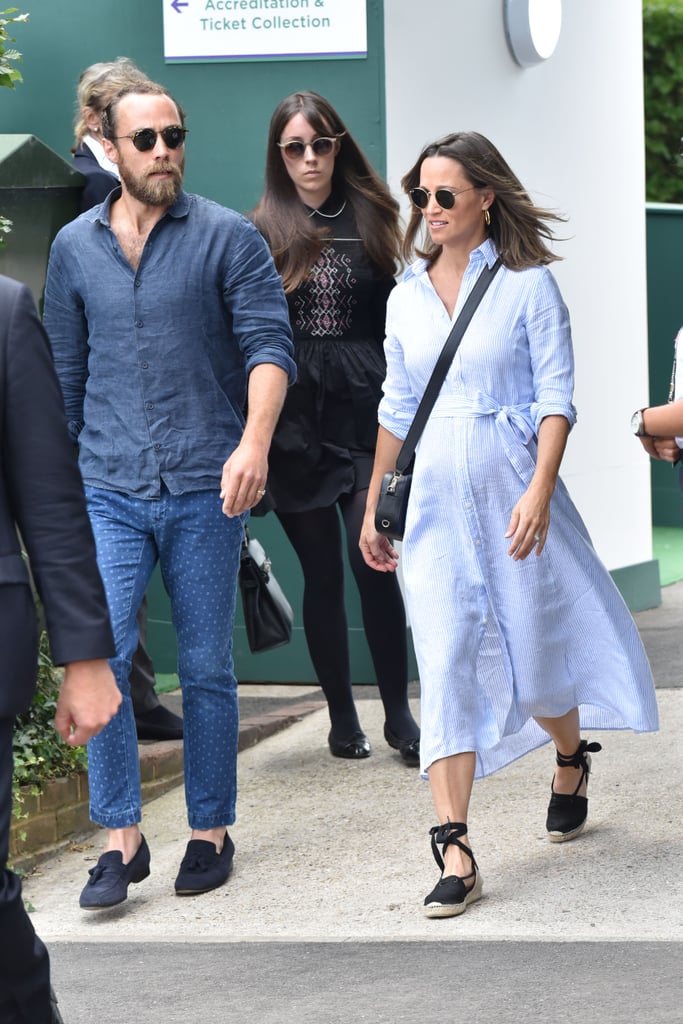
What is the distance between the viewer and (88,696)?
3012 mm

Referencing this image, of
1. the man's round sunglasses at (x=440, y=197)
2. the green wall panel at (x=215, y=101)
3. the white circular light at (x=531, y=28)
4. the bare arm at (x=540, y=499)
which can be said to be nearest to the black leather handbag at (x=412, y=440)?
the man's round sunglasses at (x=440, y=197)

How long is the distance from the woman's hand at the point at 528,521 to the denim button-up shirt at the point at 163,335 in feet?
2.45

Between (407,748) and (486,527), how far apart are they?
1.57 m

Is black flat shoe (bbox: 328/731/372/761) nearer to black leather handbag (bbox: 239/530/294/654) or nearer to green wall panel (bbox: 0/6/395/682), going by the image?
black leather handbag (bbox: 239/530/294/654)

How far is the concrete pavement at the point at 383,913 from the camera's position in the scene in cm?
392

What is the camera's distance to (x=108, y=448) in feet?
15.6

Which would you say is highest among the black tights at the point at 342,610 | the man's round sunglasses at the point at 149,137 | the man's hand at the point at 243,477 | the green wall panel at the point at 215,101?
the green wall panel at the point at 215,101

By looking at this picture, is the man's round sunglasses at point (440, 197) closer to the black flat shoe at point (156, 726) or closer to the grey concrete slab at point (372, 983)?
the grey concrete slab at point (372, 983)

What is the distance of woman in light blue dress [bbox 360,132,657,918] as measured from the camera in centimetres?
458

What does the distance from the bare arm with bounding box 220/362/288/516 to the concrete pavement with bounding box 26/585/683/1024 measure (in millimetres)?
1060

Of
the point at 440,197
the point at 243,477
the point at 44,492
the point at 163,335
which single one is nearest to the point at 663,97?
the point at 440,197

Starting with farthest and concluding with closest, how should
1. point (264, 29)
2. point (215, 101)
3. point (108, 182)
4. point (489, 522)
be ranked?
point (215, 101)
point (264, 29)
point (108, 182)
point (489, 522)

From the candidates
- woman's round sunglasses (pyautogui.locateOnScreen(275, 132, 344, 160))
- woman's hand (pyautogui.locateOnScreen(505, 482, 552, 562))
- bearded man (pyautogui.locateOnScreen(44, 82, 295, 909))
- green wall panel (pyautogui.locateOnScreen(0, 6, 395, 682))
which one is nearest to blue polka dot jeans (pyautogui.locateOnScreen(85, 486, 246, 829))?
bearded man (pyautogui.locateOnScreen(44, 82, 295, 909))

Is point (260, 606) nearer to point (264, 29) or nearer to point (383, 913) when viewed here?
point (383, 913)
